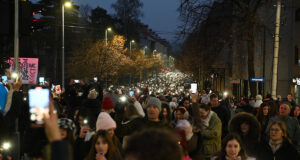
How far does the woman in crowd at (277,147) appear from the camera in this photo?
6645mm

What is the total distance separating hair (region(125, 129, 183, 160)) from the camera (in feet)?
6.64

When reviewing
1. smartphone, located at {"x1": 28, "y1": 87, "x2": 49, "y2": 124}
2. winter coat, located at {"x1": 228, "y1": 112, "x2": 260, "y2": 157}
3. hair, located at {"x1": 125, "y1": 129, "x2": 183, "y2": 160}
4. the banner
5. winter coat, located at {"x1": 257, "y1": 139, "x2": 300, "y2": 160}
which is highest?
the banner

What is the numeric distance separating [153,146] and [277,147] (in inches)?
207

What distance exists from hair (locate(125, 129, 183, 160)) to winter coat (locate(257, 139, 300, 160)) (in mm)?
4798

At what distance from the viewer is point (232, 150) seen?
5.55 m

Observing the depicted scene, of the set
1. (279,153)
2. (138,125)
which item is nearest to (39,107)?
(138,125)

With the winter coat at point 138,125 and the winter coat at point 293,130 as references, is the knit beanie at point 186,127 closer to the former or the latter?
the winter coat at point 138,125

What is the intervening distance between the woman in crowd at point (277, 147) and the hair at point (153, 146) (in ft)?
15.8

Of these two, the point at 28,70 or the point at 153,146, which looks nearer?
the point at 153,146

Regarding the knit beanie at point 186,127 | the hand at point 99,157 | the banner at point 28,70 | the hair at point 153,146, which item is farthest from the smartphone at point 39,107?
the banner at point 28,70

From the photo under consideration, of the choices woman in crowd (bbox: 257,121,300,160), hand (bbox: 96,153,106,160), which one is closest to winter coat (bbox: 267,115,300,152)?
woman in crowd (bbox: 257,121,300,160)

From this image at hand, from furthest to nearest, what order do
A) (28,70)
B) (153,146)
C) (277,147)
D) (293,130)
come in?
(28,70)
(293,130)
(277,147)
(153,146)

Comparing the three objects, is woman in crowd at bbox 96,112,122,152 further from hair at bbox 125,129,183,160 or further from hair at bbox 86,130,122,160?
hair at bbox 125,129,183,160

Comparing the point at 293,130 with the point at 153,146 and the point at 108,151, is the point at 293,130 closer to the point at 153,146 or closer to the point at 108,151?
the point at 108,151
